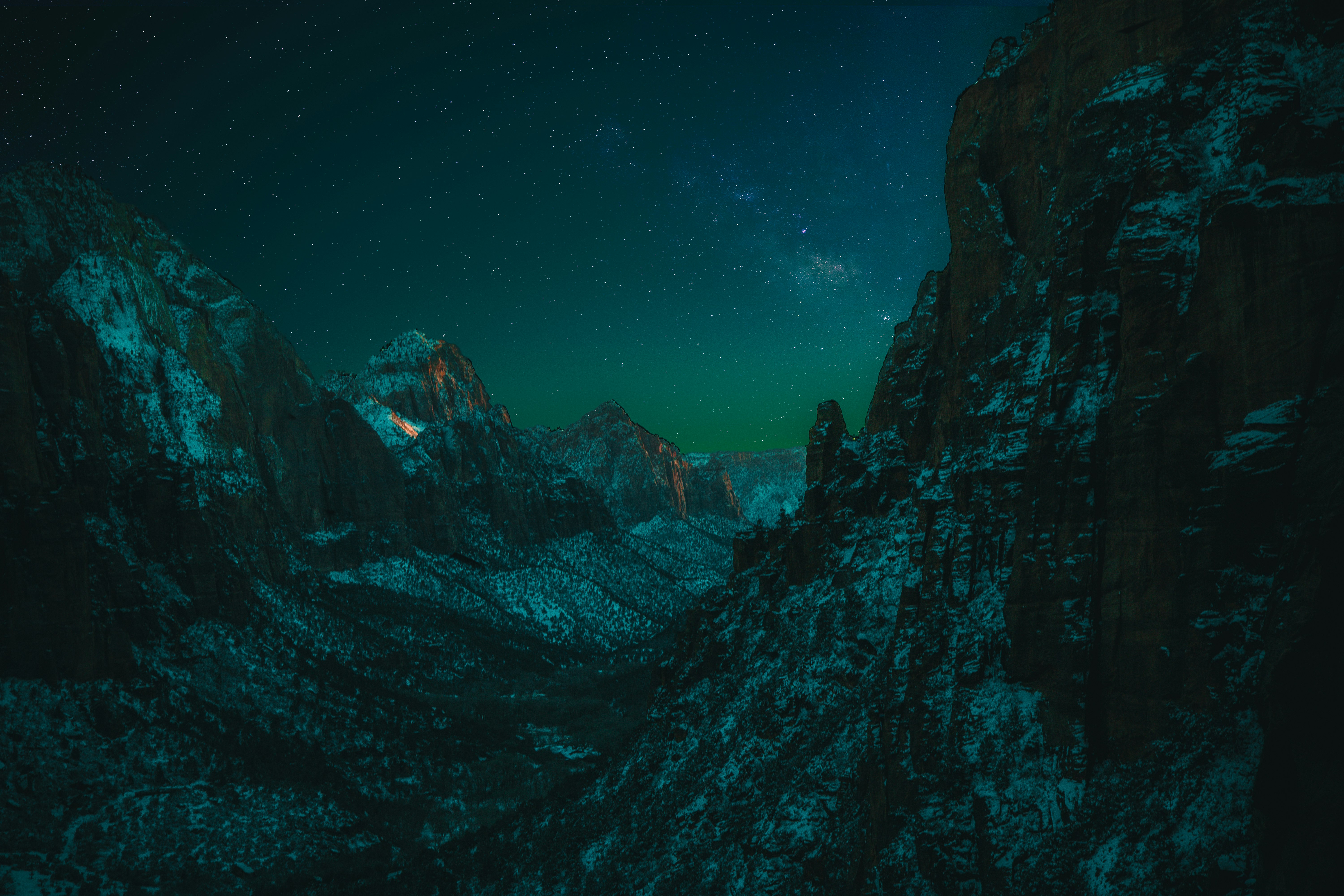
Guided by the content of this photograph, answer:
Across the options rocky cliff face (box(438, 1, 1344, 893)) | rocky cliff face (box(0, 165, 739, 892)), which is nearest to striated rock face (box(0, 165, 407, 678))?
rocky cliff face (box(0, 165, 739, 892))

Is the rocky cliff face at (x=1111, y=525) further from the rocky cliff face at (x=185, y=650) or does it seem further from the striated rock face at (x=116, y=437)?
the striated rock face at (x=116, y=437)

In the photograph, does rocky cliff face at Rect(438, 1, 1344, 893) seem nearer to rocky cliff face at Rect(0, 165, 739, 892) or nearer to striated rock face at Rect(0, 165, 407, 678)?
rocky cliff face at Rect(0, 165, 739, 892)

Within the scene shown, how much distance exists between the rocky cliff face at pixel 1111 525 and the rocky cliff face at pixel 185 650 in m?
51.4

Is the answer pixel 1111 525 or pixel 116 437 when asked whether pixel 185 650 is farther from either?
pixel 1111 525

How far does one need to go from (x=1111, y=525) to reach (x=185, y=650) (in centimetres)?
11481

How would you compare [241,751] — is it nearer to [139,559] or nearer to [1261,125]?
[139,559]

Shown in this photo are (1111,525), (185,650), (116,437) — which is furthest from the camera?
(116,437)

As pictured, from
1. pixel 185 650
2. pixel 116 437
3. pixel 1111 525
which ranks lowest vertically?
pixel 185 650

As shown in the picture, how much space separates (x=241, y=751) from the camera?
89438 millimetres

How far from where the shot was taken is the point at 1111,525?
29422 mm

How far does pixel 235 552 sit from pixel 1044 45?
132 m

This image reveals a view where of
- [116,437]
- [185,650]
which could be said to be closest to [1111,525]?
[185,650]

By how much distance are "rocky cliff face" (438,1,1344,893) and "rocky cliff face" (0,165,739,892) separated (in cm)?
5139

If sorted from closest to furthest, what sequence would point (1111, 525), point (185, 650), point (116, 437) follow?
point (1111, 525) → point (185, 650) → point (116, 437)
